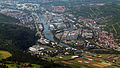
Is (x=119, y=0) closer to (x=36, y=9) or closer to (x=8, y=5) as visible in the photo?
(x=36, y=9)

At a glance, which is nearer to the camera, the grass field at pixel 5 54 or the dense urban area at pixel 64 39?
the grass field at pixel 5 54

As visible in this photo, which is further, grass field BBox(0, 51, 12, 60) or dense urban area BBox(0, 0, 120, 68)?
dense urban area BBox(0, 0, 120, 68)

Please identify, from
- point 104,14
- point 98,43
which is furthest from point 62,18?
point 98,43

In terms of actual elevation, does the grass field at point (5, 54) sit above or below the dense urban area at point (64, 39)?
above

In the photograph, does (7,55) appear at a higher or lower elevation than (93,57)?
higher

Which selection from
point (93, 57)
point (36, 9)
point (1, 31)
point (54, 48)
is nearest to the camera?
point (93, 57)

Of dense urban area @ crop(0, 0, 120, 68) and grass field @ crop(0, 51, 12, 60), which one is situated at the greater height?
grass field @ crop(0, 51, 12, 60)

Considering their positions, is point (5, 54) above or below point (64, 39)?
above

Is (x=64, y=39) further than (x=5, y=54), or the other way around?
(x=64, y=39)
